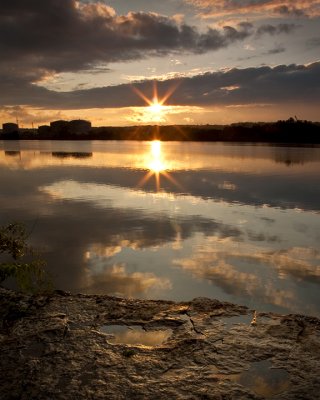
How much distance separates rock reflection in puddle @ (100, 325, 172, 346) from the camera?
615 centimetres

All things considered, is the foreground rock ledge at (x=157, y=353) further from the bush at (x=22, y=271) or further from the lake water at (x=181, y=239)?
the lake water at (x=181, y=239)

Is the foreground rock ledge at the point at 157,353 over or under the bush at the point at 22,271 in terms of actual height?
under

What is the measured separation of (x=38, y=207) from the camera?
18938 mm

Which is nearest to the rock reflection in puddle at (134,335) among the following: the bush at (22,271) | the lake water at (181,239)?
the lake water at (181,239)

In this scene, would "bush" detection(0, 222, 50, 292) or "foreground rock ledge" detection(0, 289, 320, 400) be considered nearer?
"foreground rock ledge" detection(0, 289, 320, 400)

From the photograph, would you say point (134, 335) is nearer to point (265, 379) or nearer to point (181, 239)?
point (265, 379)

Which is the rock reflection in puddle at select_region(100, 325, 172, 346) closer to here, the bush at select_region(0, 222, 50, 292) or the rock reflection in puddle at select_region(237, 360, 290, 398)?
the rock reflection in puddle at select_region(237, 360, 290, 398)

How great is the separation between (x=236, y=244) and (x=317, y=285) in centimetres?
375

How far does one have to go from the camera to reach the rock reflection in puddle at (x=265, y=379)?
16.3ft

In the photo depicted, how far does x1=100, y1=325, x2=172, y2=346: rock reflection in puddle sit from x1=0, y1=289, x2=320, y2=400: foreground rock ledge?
0.12 metres

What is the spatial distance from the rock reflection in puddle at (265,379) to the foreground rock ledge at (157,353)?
13mm

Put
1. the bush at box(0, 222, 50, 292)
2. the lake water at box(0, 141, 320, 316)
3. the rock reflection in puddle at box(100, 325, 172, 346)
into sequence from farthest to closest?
1. the lake water at box(0, 141, 320, 316)
2. the bush at box(0, 222, 50, 292)
3. the rock reflection in puddle at box(100, 325, 172, 346)

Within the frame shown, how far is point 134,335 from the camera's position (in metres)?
6.39

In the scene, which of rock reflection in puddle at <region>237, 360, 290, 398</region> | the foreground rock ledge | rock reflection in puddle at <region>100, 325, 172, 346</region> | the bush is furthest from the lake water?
rock reflection in puddle at <region>237, 360, 290, 398</region>
